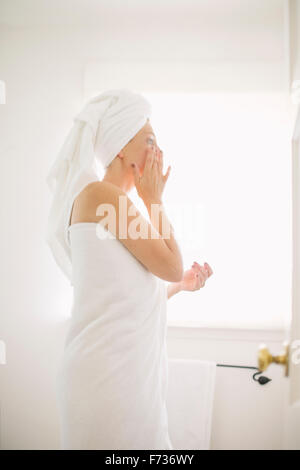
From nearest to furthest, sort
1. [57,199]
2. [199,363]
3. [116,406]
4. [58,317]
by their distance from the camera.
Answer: [116,406], [57,199], [199,363], [58,317]

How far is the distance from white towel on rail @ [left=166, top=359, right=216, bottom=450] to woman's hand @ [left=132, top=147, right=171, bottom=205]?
1.00 m

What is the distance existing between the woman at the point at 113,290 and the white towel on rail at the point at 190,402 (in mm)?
698

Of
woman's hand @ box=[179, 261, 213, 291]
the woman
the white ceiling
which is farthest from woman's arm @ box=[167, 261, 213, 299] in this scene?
the white ceiling

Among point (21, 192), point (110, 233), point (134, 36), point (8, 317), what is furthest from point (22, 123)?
point (110, 233)

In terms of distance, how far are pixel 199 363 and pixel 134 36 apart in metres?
1.69

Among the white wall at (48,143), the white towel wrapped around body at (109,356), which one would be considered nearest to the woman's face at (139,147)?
the white towel wrapped around body at (109,356)

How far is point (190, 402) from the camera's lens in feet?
5.60

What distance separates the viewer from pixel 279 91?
1.85m

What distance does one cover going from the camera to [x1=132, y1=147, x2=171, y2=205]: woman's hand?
41.0 inches

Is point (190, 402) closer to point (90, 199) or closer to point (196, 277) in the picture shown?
point (196, 277)

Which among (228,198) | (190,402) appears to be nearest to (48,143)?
(228,198)

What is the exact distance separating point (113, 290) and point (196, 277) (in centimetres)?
35

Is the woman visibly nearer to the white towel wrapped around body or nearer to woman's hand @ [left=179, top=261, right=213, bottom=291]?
the white towel wrapped around body
